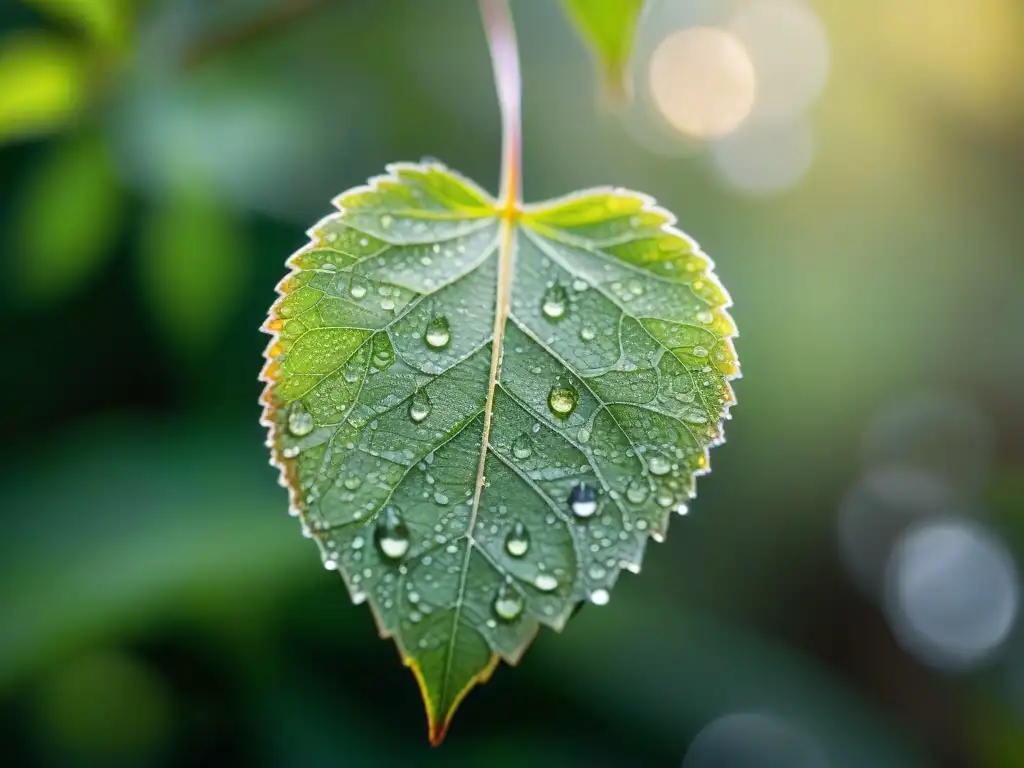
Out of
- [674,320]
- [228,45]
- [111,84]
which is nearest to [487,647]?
[674,320]

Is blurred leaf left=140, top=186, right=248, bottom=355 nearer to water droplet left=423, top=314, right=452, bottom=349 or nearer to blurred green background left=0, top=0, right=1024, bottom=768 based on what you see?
blurred green background left=0, top=0, right=1024, bottom=768

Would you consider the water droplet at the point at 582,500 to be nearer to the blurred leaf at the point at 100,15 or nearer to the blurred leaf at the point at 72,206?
the blurred leaf at the point at 100,15

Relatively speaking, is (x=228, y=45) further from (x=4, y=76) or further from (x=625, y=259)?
(x=625, y=259)

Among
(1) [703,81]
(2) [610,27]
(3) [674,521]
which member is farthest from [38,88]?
(1) [703,81]

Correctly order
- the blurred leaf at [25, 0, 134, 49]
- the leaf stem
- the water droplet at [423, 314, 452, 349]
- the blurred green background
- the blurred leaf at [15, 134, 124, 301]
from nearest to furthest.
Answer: the water droplet at [423, 314, 452, 349], the leaf stem, the blurred leaf at [25, 0, 134, 49], the blurred leaf at [15, 134, 124, 301], the blurred green background

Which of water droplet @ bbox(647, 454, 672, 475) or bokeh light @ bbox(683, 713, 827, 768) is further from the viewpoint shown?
bokeh light @ bbox(683, 713, 827, 768)

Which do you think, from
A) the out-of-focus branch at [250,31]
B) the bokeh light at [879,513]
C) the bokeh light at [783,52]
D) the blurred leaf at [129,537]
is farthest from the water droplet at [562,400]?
the bokeh light at [879,513]

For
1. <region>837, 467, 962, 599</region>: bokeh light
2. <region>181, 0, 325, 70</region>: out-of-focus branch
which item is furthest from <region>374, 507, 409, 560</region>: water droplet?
<region>837, 467, 962, 599</region>: bokeh light
